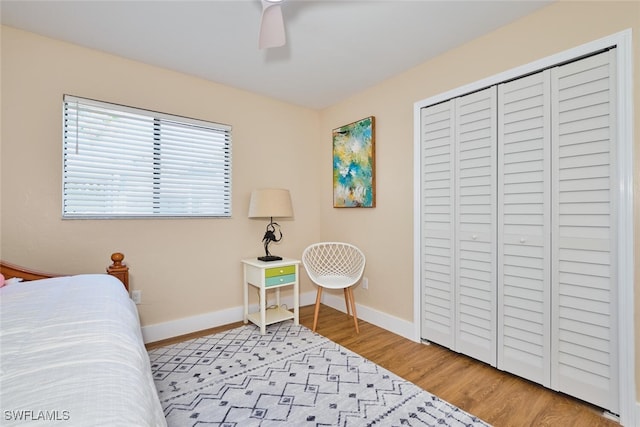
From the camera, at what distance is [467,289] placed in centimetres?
228

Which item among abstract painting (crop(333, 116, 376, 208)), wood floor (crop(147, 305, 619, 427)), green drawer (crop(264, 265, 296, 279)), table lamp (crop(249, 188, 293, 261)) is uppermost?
abstract painting (crop(333, 116, 376, 208))

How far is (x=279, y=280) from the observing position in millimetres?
2824

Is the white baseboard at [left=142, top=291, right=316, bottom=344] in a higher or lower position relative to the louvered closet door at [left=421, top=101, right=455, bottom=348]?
lower

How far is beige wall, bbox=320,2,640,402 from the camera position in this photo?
5.52ft

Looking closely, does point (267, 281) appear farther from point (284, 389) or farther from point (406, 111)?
point (406, 111)

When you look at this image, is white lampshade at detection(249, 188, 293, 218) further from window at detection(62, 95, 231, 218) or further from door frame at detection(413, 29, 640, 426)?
door frame at detection(413, 29, 640, 426)

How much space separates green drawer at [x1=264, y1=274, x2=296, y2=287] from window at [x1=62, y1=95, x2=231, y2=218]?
32.3 inches

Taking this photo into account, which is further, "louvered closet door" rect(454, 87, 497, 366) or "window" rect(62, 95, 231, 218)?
"window" rect(62, 95, 231, 218)

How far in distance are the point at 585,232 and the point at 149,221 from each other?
3180mm

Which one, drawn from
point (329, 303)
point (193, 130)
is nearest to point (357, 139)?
point (193, 130)

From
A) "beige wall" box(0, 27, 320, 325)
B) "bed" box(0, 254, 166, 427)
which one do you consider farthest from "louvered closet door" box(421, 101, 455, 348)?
"bed" box(0, 254, 166, 427)

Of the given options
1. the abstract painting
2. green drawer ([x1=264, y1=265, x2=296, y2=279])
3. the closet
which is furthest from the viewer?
the abstract painting

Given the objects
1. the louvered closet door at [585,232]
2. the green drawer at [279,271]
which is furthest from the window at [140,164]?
the louvered closet door at [585,232]

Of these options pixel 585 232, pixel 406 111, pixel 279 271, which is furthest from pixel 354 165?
pixel 585 232
